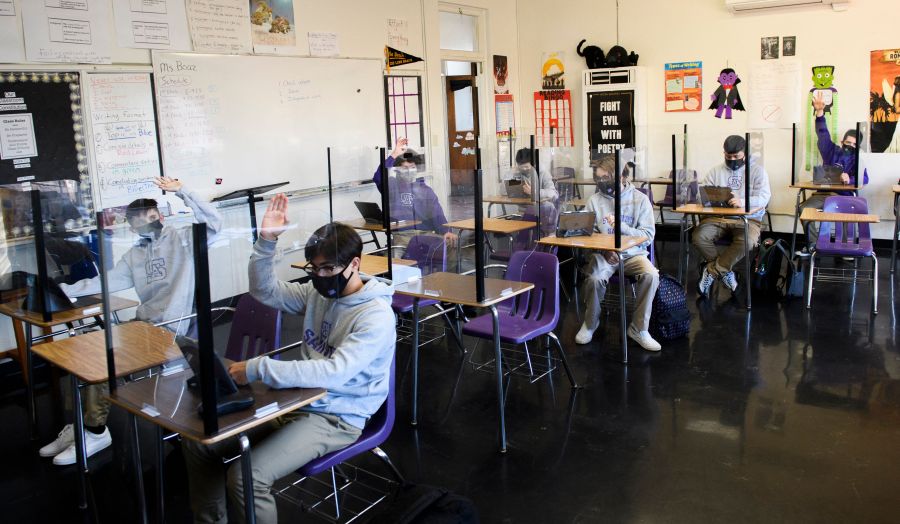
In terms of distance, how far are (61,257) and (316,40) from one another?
152 inches

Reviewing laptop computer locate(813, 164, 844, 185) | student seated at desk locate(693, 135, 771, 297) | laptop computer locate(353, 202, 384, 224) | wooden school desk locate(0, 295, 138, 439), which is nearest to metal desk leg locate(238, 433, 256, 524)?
wooden school desk locate(0, 295, 138, 439)

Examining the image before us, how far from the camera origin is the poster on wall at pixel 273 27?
6352 mm

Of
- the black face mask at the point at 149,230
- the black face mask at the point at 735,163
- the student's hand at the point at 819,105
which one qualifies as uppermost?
the student's hand at the point at 819,105

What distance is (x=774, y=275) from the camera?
231 inches

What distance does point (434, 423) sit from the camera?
385cm

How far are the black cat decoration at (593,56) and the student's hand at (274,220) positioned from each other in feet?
23.4

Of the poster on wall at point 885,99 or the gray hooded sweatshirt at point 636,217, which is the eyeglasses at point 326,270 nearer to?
the gray hooded sweatshirt at point 636,217

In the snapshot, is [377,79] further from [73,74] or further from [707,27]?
[707,27]

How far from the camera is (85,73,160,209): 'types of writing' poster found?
5.25 meters

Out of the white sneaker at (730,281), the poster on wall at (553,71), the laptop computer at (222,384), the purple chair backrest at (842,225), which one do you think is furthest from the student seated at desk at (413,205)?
the poster on wall at (553,71)

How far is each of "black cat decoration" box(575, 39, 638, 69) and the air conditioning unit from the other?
1183 millimetres

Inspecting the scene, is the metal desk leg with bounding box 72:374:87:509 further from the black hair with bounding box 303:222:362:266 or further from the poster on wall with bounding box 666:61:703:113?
the poster on wall with bounding box 666:61:703:113

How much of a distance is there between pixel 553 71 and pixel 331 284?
7.64 meters

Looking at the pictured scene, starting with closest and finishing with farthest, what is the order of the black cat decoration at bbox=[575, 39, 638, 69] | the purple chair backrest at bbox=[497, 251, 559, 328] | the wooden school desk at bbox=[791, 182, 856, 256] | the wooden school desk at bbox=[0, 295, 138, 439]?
the wooden school desk at bbox=[0, 295, 138, 439]
the purple chair backrest at bbox=[497, 251, 559, 328]
the wooden school desk at bbox=[791, 182, 856, 256]
the black cat decoration at bbox=[575, 39, 638, 69]
